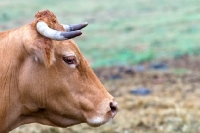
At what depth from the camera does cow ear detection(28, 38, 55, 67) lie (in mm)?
5234

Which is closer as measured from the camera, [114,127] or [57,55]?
[57,55]

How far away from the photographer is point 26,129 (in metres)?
9.47

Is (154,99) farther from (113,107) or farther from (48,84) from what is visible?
(48,84)

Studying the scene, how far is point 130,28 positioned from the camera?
24656 mm

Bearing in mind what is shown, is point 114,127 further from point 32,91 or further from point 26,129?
point 32,91

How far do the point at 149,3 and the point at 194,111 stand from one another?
26346 mm

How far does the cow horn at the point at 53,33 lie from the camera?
5211mm

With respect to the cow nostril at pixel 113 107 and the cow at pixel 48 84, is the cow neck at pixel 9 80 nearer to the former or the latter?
the cow at pixel 48 84

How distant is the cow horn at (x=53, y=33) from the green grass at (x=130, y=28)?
29.2ft

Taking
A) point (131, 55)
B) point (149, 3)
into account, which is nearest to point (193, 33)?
point (131, 55)

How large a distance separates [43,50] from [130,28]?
1958cm

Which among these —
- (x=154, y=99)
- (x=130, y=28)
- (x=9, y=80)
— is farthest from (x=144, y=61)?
(x=9, y=80)

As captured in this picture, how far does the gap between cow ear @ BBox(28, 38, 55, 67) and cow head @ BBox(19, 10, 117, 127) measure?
1.5 inches

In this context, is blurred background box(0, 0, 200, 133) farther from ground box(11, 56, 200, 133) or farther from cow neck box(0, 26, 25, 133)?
cow neck box(0, 26, 25, 133)
